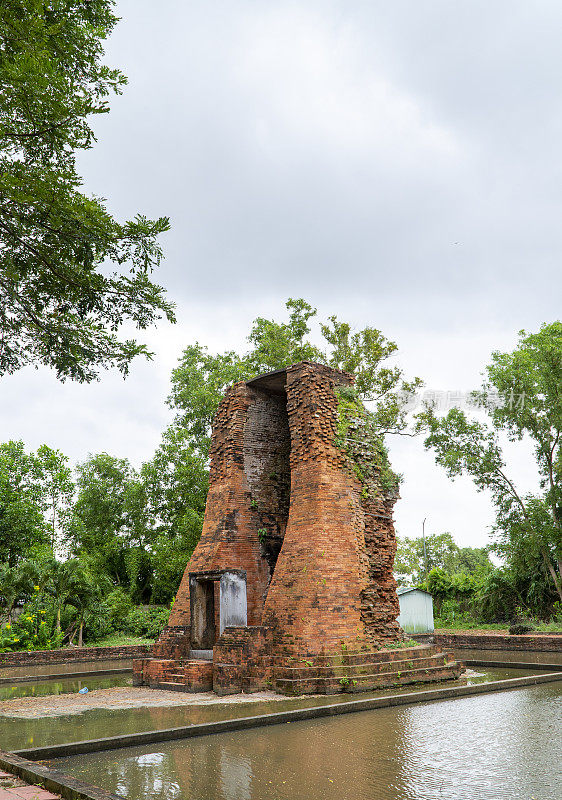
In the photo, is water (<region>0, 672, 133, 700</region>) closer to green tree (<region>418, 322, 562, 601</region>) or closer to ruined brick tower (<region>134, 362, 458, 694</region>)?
ruined brick tower (<region>134, 362, 458, 694</region>)

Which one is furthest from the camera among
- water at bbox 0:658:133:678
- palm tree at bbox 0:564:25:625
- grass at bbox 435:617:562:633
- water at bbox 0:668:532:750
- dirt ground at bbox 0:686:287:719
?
grass at bbox 435:617:562:633

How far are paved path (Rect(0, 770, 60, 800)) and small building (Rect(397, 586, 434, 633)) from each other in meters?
18.6

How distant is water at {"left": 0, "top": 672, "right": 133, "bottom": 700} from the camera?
1146 centimetres

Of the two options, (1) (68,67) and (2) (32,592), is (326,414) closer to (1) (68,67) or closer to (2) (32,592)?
(1) (68,67)

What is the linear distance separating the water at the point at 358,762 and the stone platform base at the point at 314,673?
1813 mm

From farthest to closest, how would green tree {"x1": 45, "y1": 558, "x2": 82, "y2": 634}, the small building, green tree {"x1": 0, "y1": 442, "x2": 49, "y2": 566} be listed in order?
green tree {"x1": 0, "y1": 442, "x2": 49, "y2": 566} → the small building → green tree {"x1": 45, "y1": 558, "x2": 82, "y2": 634}

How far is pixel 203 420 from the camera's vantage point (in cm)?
2778

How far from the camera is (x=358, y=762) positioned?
5.54 m

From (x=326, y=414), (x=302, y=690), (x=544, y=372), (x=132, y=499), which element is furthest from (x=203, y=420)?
(x=302, y=690)

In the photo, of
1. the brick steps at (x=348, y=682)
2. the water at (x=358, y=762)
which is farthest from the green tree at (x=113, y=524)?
the water at (x=358, y=762)

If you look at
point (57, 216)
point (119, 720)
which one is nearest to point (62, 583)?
point (119, 720)

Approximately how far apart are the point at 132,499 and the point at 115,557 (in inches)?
126

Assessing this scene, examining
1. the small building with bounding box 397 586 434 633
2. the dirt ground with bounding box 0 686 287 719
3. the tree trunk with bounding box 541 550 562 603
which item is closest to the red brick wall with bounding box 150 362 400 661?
the dirt ground with bounding box 0 686 287 719

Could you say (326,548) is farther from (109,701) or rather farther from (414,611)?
(414,611)
